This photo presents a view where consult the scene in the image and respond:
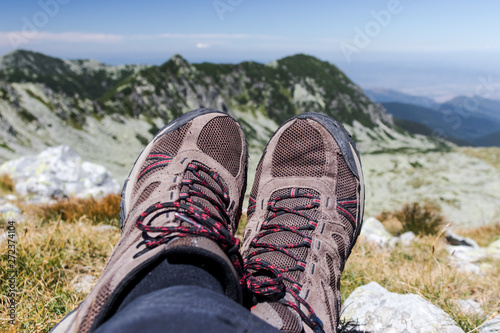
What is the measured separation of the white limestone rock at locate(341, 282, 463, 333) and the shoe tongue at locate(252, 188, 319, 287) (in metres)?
0.45

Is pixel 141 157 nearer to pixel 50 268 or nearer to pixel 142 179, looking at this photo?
pixel 142 179

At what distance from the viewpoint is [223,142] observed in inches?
115

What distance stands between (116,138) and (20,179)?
41.2 m

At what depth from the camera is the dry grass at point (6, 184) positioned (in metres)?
8.53

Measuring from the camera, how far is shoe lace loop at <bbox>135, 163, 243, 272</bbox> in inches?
61.9

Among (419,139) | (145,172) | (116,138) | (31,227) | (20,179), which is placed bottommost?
(419,139)

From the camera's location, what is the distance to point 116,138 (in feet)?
158

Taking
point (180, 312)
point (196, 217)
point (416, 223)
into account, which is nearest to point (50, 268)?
point (196, 217)

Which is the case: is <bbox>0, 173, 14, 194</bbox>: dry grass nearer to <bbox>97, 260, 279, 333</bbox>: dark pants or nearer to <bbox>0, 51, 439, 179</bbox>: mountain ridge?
<bbox>97, 260, 279, 333</bbox>: dark pants

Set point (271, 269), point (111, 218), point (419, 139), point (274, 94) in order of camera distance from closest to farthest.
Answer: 1. point (271, 269)
2. point (111, 218)
3. point (274, 94)
4. point (419, 139)

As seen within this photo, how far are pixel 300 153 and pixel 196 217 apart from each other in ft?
4.97

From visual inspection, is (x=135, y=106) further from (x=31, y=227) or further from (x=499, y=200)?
(x=31, y=227)

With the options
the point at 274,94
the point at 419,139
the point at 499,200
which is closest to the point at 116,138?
the point at 274,94

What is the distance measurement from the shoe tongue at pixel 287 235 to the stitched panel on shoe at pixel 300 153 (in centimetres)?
21
